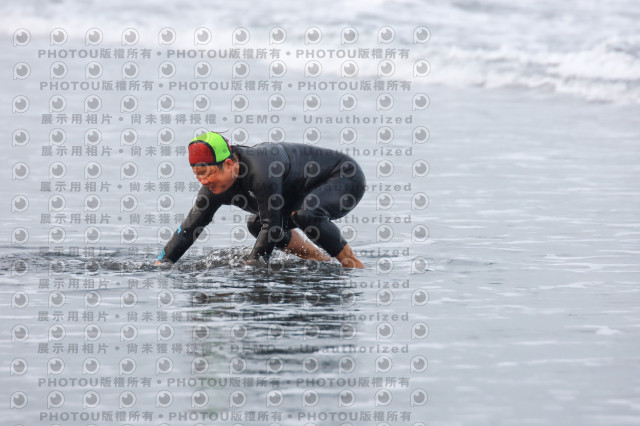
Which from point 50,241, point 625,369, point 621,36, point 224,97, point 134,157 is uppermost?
point 621,36

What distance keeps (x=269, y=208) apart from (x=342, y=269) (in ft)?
4.34

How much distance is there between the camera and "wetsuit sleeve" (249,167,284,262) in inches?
372

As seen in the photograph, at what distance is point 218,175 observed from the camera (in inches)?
363

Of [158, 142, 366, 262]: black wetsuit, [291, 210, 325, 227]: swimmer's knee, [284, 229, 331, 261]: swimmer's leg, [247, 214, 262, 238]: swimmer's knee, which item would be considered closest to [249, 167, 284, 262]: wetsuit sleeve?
[158, 142, 366, 262]: black wetsuit

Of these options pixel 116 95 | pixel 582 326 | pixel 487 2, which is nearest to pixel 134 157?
pixel 116 95

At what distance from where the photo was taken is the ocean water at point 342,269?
6.93m

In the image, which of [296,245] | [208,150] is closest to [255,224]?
[296,245]

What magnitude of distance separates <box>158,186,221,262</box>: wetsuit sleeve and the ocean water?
0.19 meters

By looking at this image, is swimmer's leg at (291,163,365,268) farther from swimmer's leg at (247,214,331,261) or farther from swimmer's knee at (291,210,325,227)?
swimmer's leg at (247,214,331,261)

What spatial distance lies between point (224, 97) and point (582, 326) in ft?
45.7

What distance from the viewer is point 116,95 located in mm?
21781

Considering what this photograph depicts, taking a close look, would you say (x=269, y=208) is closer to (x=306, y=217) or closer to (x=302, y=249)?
(x=306, y=217)

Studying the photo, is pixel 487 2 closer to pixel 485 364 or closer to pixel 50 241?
pixel 50 241

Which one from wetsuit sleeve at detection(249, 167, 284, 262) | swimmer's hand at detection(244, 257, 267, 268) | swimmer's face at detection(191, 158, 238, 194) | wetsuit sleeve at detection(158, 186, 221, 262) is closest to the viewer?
swimmer's face at detection(191, 158, 238, 194)
